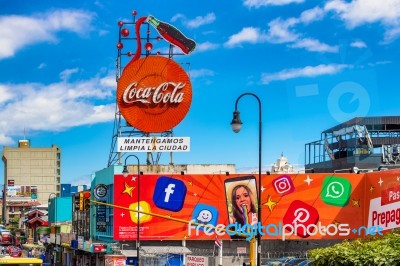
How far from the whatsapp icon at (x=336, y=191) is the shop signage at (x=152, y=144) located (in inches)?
529

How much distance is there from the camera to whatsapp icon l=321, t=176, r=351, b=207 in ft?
219

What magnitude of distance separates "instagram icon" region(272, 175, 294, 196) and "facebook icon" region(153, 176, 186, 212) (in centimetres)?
858

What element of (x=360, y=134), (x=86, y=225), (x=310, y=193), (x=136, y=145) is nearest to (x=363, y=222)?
(x=310, y=193)

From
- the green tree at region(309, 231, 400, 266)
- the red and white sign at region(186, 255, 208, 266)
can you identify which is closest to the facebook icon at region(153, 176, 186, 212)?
the red and white sign at region(186, 255, 208, 266)

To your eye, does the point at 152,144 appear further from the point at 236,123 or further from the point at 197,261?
the point at 236,123

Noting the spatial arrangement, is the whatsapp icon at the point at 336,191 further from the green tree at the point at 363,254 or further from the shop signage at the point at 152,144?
the green tree at the point at 363,254

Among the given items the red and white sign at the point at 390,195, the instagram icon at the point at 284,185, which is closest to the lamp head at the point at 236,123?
the red and white sign at the point at 390,195

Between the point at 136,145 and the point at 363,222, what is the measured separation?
73.2 feet

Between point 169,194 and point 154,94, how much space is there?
1052 cm

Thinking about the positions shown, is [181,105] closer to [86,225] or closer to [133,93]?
[133,93]

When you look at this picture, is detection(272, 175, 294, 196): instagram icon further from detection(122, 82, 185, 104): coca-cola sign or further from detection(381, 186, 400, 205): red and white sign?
detection(122, 82, 185, 104): coca-cola sign

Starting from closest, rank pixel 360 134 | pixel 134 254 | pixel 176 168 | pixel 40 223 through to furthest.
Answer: pixel 134 254, pixel 176 168, pixel 360 134, pixel 40 223

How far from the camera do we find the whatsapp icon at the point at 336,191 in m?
66.6

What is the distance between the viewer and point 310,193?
66.8 meters
